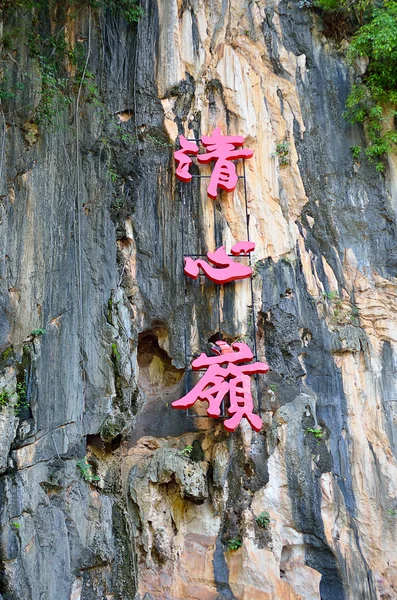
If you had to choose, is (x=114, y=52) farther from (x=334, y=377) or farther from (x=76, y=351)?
(x=334, y=377)

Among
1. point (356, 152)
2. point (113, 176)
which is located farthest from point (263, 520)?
point (356, 152)

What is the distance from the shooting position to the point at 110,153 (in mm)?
7289

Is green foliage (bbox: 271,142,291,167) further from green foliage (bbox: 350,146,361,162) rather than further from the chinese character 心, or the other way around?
green foliage (bbox: 350,146,361,162)

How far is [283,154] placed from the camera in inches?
313

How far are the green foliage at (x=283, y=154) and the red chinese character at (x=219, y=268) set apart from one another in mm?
1726

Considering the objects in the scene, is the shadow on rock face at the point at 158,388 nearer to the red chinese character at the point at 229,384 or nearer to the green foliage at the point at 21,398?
the red chinese character at the point at 229,384

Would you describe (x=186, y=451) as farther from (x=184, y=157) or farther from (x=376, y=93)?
(x=376, y=93)

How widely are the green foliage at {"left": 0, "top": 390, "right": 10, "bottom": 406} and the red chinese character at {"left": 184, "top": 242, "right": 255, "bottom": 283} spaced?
8.27ft

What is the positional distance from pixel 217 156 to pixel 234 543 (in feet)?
15.4

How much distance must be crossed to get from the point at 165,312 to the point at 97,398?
4.53 feet

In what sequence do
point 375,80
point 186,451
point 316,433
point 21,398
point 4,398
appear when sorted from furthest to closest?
point 375,80 < point 316,433 < point 186,451 < point 21,398 < point 4,398

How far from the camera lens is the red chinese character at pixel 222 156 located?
738 cm

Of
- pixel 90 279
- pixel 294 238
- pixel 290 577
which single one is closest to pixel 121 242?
pixel 90 279

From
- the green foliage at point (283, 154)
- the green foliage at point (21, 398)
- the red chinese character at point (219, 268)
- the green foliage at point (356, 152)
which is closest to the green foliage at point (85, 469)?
the green foliage at point (21, 398)
